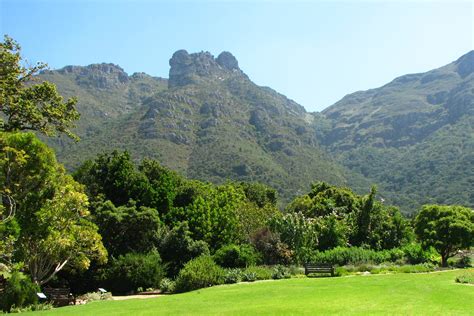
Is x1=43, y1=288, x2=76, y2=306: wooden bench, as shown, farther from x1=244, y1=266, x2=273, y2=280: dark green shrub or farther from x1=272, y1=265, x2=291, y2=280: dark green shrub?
x1=272, y1=265, x2=291, y2=280: dark green shrub

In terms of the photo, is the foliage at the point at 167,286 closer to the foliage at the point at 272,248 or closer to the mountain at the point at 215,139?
the foliage at the point at 272,248

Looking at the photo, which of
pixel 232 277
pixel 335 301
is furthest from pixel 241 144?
pixel 335 301

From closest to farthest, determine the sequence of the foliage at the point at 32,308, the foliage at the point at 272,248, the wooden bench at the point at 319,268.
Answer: the foliage at the point at 32,308
the wooden bench at the point at 319,268
the foliage at the point at 272,248

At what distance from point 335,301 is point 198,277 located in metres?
12.0

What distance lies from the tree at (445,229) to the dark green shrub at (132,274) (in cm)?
2151

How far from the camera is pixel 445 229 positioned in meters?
35.8

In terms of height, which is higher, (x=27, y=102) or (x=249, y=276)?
(x=27, y=102)

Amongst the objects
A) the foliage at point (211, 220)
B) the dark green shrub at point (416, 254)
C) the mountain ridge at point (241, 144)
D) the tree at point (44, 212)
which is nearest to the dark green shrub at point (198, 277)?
the tree at point (44, 212)

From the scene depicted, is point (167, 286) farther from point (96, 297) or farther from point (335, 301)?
point (335, 301)

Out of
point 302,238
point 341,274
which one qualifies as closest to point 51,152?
point 341,274

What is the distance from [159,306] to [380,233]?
31.5 m

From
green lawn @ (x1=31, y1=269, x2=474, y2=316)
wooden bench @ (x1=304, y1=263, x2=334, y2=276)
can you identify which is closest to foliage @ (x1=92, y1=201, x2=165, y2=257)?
wooden bench @ (x1=304, y1=263, x2=334, y2=276)

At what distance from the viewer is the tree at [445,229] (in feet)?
116

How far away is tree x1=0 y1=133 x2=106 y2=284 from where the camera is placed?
21.8m
